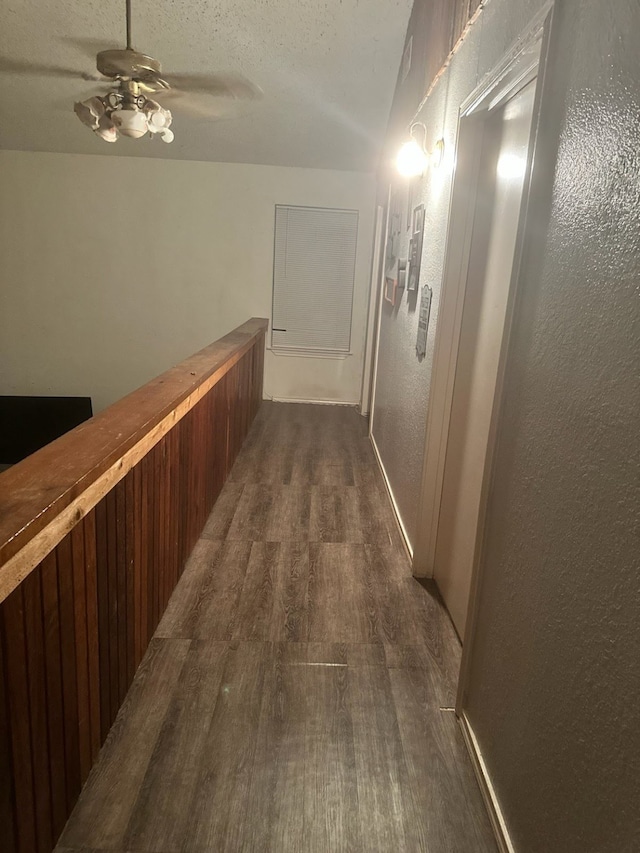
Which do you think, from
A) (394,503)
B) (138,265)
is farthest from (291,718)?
(138,265)

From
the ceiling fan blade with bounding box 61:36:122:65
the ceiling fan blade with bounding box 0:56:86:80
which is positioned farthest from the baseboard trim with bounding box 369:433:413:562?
the ceiling fan blade with bounding box 0:56:86:80

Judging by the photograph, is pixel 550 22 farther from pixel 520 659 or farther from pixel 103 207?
pixel 103 207

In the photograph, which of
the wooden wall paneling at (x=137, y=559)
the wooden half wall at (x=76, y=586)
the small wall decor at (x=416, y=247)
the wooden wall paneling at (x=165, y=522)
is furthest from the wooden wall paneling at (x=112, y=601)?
the small wall decor at (x=416, y=247)

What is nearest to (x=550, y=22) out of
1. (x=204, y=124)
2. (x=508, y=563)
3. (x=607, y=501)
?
(x=607, y=501)

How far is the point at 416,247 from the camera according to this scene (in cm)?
306

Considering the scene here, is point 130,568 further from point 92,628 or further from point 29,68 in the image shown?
point 29,68

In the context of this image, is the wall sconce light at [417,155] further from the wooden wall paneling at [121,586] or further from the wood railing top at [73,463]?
the wooden wall paneling at [121,586]

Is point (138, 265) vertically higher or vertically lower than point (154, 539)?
higher

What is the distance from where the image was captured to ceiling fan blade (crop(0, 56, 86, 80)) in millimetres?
4199

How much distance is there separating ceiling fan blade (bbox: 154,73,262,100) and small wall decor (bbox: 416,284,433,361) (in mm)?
2009

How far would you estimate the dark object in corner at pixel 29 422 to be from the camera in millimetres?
6043

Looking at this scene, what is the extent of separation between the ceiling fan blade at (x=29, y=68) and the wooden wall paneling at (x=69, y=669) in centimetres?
412

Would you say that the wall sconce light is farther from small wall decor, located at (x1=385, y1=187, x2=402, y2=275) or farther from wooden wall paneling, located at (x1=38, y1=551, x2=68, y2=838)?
wooden wall paneling, located at (x1=38, y1=551, x2=68, y2=838)

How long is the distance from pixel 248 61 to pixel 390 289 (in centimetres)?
188
